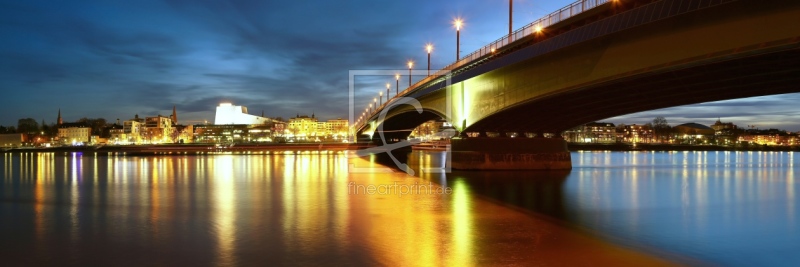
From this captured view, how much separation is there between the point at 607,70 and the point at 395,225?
1024cm

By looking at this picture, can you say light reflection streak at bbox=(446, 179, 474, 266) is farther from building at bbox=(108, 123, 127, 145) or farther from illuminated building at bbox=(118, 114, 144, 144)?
building at bbox=(108, 123, 127, 145)

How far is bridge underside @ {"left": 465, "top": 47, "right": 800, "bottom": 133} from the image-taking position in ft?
59.3

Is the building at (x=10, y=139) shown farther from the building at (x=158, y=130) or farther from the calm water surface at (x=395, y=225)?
A: the calm water surface at (x=395, y=225)

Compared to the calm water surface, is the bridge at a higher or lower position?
higher

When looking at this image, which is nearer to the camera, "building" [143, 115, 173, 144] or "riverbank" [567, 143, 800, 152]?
"riverbank" [567, 143, 800, 152]

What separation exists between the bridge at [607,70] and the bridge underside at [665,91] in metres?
0.04

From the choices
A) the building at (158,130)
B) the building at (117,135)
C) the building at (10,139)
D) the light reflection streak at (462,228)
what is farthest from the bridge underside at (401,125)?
the building at (117,135)

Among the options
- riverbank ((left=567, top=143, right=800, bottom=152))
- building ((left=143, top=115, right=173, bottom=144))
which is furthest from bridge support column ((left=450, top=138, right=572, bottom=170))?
building ((left=143, top=115, right=173, bottom=144))

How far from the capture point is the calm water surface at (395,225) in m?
12.9

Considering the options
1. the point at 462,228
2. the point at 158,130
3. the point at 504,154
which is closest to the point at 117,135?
the point at 158,130

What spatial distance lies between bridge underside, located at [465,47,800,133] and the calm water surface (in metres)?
4.39

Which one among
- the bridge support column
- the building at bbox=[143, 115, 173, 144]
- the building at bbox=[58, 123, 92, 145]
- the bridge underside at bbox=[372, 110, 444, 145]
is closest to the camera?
the bridge support column

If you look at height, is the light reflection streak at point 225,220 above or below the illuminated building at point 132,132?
below

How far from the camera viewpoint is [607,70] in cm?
2095
